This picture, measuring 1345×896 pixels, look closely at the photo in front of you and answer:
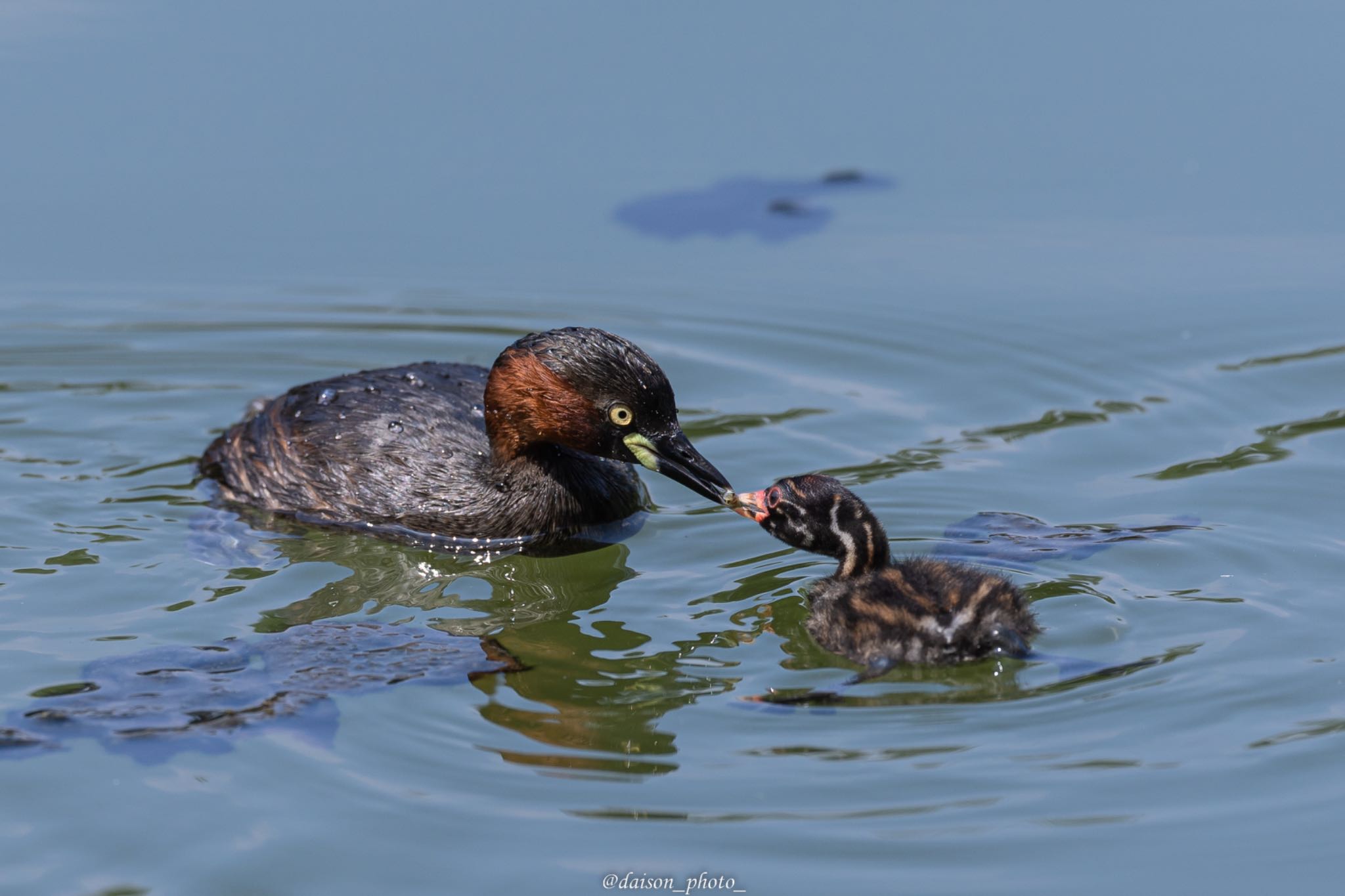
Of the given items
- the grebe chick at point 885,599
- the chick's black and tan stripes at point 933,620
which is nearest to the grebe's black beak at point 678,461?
the grebe chick at point 885,599

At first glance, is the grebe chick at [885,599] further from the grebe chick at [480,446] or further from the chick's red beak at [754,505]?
the grebe chick at [480,446]

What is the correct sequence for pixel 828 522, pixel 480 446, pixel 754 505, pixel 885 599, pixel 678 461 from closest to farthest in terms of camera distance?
pixel 885 599
pixel 828 522
pixel 754 505
pixel 678 461
pixel 480 446

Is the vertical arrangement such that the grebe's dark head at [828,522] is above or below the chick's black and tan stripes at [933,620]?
above

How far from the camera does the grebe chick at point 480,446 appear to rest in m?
8.35

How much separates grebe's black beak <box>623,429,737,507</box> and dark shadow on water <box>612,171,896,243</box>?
373cm

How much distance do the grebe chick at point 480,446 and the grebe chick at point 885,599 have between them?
673 millimetres

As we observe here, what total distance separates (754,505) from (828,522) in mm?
399

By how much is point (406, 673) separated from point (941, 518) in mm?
2764

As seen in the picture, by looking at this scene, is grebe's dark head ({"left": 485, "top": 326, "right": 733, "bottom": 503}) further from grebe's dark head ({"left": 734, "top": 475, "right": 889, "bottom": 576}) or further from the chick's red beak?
grebe's dark head ({"left": 734, "top": 475, "right": 889, "bottom": 576})

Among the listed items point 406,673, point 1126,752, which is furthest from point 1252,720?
point 406,673

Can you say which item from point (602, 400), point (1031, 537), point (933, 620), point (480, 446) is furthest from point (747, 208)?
point (933, 620)

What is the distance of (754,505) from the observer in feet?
25.4

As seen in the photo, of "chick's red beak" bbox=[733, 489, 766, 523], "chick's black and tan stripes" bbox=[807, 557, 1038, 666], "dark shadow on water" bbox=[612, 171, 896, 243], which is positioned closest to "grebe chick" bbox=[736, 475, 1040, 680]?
"chick's black and tan stripes" bbox=[807, 557, 1038, 666]

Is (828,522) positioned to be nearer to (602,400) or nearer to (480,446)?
(602,400)
